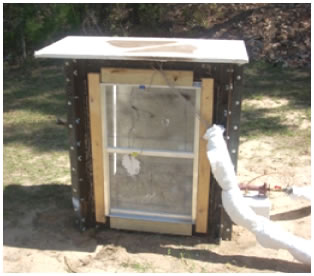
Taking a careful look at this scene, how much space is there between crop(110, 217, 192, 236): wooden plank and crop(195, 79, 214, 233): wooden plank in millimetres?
116

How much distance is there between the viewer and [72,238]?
3.94 meters

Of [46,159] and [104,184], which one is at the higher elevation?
[104,184]

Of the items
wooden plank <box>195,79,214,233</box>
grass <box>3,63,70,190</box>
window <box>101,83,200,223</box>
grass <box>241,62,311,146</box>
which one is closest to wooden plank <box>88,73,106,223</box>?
window <box>101,83,200,223</box>

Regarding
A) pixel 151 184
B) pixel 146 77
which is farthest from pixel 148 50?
pixel 151 184

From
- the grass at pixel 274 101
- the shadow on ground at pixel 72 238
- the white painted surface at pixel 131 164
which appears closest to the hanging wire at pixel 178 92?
the white painted surface at pixel 131 164

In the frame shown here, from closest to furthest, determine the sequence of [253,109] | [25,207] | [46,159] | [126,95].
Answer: [126,95], [25,207], [46,159], [253,109]

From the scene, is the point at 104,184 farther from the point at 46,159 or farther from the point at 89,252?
the point at 46,159

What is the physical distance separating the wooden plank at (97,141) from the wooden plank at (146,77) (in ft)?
0.35

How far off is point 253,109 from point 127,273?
4487 mm

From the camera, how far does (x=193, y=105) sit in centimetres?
358

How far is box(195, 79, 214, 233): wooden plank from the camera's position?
3.45 m

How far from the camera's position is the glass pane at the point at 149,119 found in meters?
3.68

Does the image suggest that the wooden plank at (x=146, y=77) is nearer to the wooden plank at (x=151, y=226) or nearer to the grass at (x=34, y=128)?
the wooden plank at (x=151, y=226)

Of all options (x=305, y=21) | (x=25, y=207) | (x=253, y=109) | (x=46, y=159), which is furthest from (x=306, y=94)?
(x=25, y=207)
